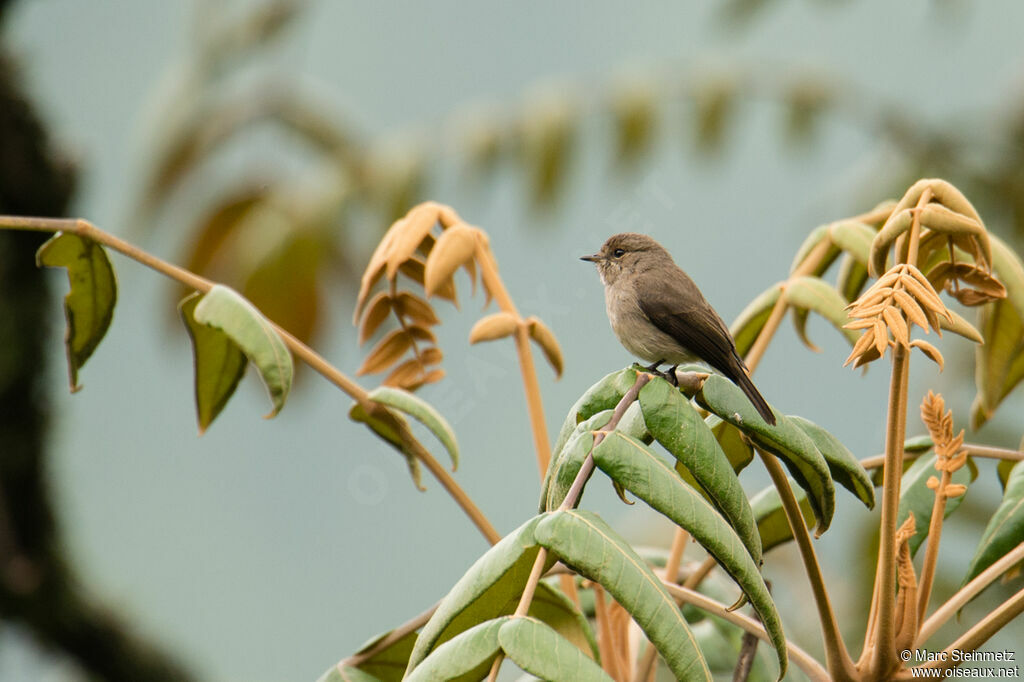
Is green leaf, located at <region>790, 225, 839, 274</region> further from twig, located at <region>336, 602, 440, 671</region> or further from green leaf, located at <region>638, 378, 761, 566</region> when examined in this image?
twig, located at <region>336, 602, 440, 671</region>

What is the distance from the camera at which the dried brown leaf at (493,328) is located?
1.52 metres

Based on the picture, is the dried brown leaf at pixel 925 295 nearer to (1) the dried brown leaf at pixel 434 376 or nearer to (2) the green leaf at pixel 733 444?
(2) the green leaf at pixel 733 444

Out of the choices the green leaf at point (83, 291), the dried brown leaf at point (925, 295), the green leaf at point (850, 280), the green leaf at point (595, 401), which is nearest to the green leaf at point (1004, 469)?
the green leaf at point (850, 280)

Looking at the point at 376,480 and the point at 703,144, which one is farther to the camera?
the point at 703,144

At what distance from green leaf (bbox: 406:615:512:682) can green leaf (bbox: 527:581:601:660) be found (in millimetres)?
431

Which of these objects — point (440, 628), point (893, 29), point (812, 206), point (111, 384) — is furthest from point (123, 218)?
point (111, 384)

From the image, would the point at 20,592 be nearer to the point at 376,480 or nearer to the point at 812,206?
the point at 376,480

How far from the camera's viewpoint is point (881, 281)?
1058 mm

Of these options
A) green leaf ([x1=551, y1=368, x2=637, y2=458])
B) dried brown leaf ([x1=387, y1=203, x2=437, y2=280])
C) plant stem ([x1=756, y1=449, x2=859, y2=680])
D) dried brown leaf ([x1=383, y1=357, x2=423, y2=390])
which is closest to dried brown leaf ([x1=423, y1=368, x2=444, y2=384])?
dried brown leaf ([x1=383, y1=357, x2=423, y2=390])

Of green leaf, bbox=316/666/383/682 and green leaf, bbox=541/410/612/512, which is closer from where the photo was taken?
green leaf, bbox=541/410/612/512

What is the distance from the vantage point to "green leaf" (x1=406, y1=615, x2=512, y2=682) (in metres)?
0.89

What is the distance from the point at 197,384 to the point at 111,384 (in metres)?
19.6

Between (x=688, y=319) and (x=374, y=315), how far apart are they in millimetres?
569

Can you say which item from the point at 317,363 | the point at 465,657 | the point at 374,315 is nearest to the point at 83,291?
the point at 317,363
